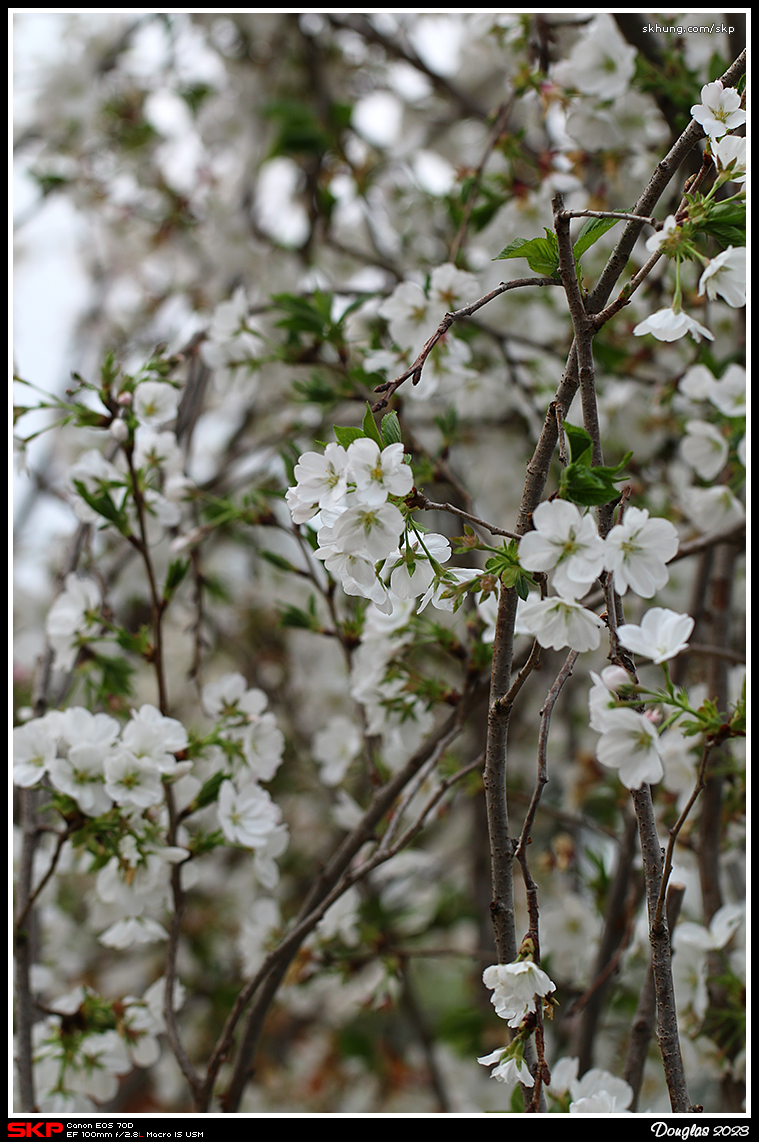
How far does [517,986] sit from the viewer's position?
2.07 ft

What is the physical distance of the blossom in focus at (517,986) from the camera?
2.04 ft

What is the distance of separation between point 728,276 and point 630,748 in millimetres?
339

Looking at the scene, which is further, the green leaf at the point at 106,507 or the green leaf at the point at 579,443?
the green leaf at the point at 106,507

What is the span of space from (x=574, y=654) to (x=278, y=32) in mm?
2055

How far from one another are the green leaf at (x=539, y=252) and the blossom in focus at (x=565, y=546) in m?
0.19

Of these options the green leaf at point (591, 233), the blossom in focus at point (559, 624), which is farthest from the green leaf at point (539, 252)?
the blossom in focus at point (559, 624)

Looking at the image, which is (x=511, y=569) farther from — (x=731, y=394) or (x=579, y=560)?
(x=731, y=394)

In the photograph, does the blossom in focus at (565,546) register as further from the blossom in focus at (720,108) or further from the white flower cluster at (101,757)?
the white flower cluster at (101,757)

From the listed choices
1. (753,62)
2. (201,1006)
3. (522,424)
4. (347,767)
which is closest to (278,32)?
(522,424)

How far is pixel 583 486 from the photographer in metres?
0.56

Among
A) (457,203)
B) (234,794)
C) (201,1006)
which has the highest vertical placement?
(457,203)

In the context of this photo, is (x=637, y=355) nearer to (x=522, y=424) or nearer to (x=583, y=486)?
(x=522, y=424)
